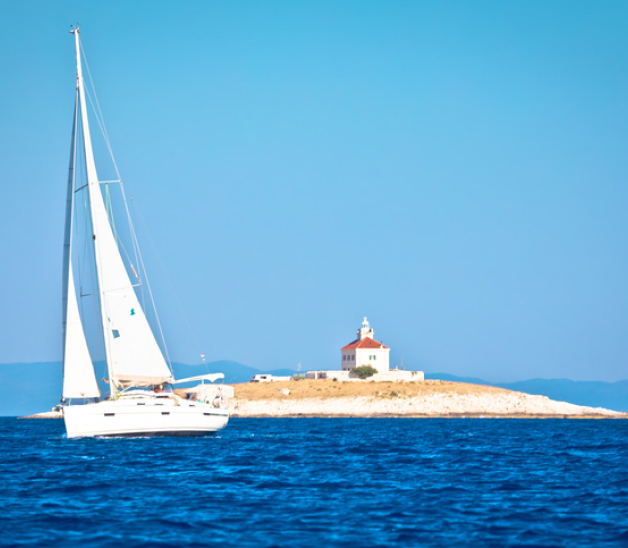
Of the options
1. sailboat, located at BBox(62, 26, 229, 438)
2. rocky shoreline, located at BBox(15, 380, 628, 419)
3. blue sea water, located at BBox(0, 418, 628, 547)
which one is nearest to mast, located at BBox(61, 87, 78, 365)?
sailboat, located at BBox(62, 26, 229, 438)

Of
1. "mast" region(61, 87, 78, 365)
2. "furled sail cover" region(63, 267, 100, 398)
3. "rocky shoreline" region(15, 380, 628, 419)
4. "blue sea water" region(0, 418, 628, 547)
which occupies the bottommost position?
"rocky shoreline" region(15, 380, 628, 419)

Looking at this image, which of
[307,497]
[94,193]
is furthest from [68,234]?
[307,497]

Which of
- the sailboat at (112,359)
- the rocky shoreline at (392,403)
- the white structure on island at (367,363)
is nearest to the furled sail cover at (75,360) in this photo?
the sailboat at (112,359)

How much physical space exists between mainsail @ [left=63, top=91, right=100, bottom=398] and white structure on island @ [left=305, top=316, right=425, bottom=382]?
3033 inches

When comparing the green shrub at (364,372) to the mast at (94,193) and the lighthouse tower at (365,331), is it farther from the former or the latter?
the mast at (94,193)

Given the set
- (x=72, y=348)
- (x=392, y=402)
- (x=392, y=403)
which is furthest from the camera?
(x=392, y=402)

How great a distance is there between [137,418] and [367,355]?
80.5 metres

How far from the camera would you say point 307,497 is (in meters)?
22.8

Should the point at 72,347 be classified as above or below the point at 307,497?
above

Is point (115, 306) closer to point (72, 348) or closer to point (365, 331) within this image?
point (72, 348)

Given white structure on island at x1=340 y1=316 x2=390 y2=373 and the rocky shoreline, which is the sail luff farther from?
white structure on island at x1=340 y1=316 x2=390 y2=373

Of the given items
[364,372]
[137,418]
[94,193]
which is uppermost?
[94,193]

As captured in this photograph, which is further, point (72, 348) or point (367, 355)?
point (367, 355)

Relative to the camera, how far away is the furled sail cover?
4147 centimetres
